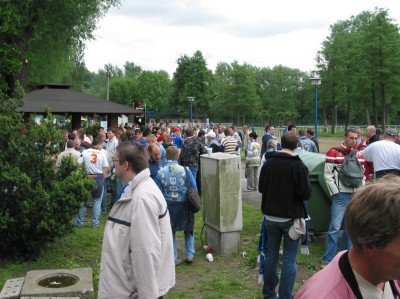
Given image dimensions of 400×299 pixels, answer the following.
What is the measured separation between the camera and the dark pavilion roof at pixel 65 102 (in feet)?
51.8

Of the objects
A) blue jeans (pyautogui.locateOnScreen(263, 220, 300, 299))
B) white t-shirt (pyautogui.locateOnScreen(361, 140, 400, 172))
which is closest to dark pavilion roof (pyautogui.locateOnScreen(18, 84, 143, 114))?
white t-shirt (pyautogui.locateOnScreen(361, 140, 400, 172))

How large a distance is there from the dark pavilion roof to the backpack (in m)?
11.6

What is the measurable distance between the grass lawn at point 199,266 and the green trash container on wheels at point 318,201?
0.42 meters

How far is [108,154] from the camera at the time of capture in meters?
10.9

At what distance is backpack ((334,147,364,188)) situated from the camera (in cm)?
614

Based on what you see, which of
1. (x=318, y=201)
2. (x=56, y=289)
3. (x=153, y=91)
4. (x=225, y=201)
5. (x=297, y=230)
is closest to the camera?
(x=297, y=230)

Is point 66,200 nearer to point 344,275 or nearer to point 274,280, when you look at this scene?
point 274,280

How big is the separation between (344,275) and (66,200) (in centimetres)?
548

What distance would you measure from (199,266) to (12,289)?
267 centimetres

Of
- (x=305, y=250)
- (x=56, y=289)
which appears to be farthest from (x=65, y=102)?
(x=56, y=289)

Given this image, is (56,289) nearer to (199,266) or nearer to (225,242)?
(199,266)

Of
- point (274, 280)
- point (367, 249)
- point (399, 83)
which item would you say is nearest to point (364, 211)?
point (367, 249)

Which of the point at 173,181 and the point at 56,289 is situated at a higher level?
the point at 173,181

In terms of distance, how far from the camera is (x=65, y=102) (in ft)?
55.0
